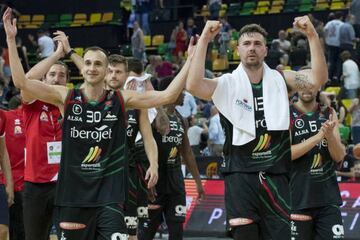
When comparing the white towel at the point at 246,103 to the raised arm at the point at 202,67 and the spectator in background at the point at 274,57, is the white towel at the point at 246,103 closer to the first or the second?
the raised arm at the point at 202,67

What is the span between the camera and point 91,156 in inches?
319

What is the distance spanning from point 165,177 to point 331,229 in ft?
8.51

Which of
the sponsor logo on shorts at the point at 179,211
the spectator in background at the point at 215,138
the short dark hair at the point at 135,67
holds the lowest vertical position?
the sponsor logo on shorts at the point at 179,211

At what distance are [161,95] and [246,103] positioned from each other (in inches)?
30.9

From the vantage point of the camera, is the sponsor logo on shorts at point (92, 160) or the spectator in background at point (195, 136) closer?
the sponsor logo on shorts at point (92, 160)

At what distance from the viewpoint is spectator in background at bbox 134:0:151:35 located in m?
33.4

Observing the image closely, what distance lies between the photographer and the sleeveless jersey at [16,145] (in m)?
11.3

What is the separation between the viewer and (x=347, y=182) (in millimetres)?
15852

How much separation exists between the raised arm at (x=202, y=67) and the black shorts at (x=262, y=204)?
0.80 m

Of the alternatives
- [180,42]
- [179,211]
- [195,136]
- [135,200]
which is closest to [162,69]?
[180,42]

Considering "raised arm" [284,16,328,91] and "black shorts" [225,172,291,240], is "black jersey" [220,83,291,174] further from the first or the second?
"raised arm" [284,16,328,91]

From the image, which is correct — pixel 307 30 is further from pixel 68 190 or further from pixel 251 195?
pixel 68 190

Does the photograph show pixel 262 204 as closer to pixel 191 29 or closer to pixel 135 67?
pixel 135 67

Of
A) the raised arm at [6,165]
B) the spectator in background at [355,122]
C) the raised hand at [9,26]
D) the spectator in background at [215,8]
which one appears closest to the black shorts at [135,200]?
the raised arm at [6,165]
